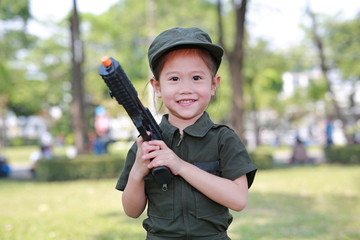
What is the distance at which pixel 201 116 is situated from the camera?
2086 mm

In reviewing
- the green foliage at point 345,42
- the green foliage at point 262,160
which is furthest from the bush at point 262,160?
the green foliage at point 345,42

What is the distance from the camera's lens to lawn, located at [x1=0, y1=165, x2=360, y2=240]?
578cm

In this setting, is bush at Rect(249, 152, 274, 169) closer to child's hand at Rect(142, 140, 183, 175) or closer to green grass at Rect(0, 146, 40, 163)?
child's hand at Rect(142, 140, 183, 175)

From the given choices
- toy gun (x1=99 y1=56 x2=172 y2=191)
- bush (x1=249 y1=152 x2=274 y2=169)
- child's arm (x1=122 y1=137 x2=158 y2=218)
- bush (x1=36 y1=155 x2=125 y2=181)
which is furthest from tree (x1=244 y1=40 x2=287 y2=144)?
toy gun (x1=99 y1=56 x2=172 y2=191)

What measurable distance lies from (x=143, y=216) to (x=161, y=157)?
5619mm

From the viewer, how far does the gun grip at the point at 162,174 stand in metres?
1.81

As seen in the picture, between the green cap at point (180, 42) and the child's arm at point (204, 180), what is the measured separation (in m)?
0.44

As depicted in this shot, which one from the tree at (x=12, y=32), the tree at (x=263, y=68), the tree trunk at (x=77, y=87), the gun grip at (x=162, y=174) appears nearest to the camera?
A: the gun grip at (x=162, y=174)

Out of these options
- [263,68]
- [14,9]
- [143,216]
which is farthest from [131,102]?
[263,68]

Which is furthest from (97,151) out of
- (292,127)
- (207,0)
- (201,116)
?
(292,127)

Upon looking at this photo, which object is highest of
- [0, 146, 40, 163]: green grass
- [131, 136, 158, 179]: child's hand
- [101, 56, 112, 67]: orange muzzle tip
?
[101, 56, 112, 67]: orange muzzle tip

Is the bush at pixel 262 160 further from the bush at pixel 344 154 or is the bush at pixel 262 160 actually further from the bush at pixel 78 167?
the bush at pixel 78 167

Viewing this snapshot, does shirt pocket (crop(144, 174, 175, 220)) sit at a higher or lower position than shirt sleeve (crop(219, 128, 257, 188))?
lower

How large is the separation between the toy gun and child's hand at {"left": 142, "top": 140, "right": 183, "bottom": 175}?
0.07 feet
